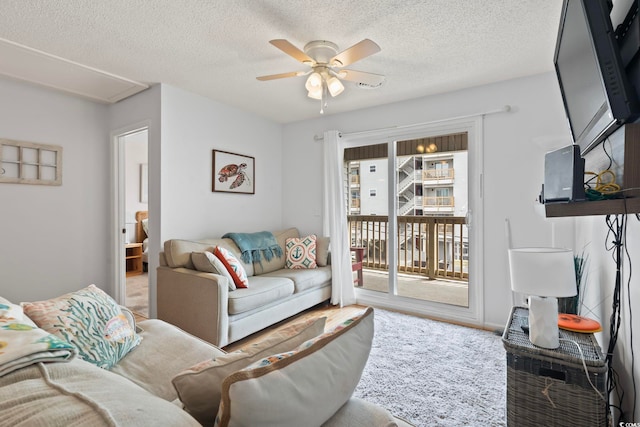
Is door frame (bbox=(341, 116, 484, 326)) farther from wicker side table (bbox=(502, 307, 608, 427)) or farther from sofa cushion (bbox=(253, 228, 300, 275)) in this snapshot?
wicker side table (bbox=(502, 307, 608, 427))

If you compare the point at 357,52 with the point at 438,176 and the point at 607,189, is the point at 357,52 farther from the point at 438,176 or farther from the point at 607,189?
the point at 438,176

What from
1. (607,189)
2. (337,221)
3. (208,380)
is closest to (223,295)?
(337,221)

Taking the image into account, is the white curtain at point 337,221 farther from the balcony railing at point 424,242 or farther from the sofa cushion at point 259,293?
the sofa cushion at point 259,293

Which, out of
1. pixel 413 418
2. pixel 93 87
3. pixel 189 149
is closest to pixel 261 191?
pixel 189 149

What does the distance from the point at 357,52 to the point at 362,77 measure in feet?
1.06

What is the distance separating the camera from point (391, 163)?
375 centimetres

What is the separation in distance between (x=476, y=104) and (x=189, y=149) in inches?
117

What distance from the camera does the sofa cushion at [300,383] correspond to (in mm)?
616

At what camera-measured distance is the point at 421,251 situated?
4641 mm

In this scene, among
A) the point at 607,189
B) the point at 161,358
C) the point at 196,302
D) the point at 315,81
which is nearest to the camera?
the point at 607,189

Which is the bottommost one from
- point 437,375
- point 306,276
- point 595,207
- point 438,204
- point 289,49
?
point 437,375

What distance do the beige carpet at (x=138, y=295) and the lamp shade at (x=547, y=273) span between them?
3.55m

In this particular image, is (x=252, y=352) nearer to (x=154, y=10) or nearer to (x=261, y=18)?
(x=261, y=18)

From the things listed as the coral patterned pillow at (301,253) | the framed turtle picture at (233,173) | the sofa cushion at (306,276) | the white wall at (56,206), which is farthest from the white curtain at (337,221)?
the white wall at (56,206)
